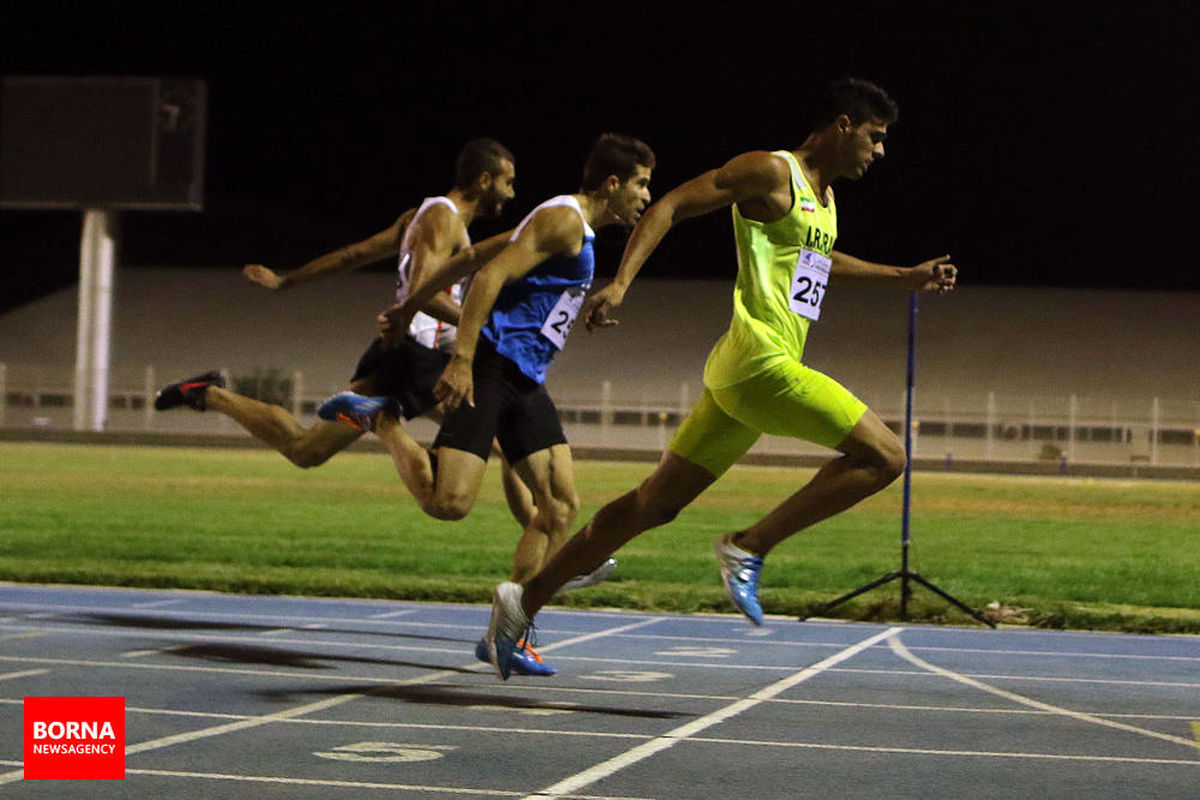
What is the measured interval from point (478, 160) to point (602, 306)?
3.05 m

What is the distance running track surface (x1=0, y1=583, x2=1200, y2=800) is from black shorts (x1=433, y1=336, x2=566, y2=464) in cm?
105

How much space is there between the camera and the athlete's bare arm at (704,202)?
214 inches

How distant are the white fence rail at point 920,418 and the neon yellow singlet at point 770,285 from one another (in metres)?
36.6

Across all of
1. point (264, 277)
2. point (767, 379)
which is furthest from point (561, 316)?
point (264, 277)

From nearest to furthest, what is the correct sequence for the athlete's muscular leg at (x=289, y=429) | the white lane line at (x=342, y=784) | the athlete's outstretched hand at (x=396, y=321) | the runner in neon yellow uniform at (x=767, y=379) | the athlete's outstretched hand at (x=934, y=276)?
the white lane line at (x=342, y=784) < the runner in neon yellow uniform at (x=767, y=379) < the athlete's outstretched hand at (x=934, y=276) < the athlete's outstretched hand at (x=396, y=321) < the athlete's muscular leg at (x=289, y=429)

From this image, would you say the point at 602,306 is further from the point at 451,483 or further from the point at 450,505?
the point at 450,505

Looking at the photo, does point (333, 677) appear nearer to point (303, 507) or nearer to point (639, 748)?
point (639, 748)

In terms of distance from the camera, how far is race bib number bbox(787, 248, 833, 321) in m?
6.00

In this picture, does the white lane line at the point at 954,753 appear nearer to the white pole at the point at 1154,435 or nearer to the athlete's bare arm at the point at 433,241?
the athlete's bare arm at the point at 433,241

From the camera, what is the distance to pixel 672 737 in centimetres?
574

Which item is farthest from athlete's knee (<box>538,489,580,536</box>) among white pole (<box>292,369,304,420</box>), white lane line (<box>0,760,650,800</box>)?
white pole (<box>292,369,304,420</box>)

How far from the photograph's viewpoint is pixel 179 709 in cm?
620

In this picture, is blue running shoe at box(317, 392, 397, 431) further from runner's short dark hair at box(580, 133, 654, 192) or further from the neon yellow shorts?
the neon yellow shorts

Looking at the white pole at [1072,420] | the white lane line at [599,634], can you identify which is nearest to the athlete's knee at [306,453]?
the white lane line at [599,634]
